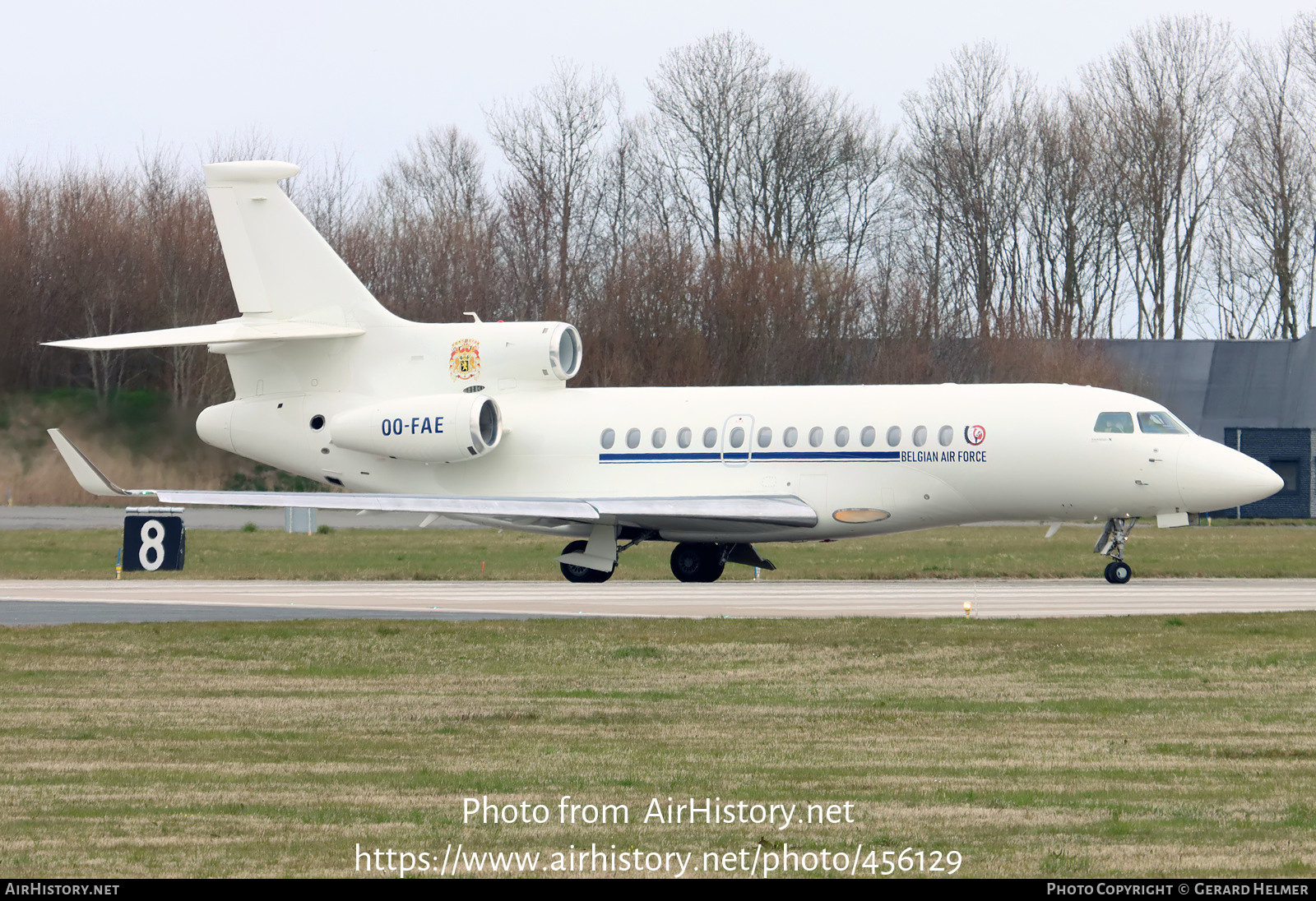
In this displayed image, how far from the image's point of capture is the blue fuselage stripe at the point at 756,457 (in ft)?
86.9

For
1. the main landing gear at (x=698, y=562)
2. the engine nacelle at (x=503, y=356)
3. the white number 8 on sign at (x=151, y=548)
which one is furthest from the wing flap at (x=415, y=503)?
the white number 8 on sign at (x=151, y=548)

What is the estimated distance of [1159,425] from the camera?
84.8 feet

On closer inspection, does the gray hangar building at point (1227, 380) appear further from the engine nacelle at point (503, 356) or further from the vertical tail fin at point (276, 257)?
the vertical tail fin at point (276, 257)

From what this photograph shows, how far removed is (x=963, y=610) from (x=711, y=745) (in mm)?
9871

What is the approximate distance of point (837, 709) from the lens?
39.1 ft

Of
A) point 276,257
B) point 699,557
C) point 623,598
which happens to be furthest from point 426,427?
point 623,598

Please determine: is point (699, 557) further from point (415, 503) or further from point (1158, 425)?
point (1158, 425)

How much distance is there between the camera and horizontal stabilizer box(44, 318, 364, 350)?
26953 mm

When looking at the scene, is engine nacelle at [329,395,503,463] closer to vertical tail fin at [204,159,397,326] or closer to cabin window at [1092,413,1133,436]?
vertical tail fin at [204,159,397,326]

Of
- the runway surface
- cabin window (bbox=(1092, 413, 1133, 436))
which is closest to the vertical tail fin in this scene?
the runway surface

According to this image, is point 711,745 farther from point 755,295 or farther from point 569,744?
point 755,295

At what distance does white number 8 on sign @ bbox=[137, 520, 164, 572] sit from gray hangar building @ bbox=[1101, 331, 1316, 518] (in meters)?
37.8

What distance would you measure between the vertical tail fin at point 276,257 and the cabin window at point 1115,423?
1249 cm
